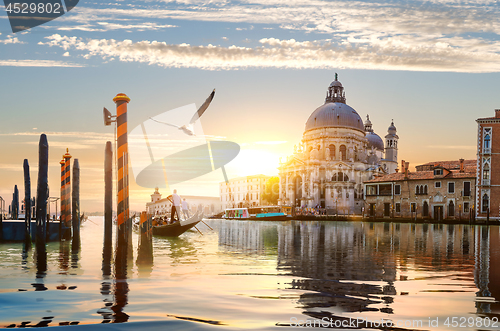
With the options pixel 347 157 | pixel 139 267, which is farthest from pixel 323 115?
pixel 139 267

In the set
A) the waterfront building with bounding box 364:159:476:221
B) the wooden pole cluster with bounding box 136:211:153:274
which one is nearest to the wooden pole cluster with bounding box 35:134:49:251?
the wooden pole cluster with bounding box 136:211:153:274

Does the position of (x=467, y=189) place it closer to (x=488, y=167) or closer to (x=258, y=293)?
(x=488, y=167)

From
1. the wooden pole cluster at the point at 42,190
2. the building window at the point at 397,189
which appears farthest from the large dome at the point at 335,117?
the wooden pole cluster at the point at 42,190

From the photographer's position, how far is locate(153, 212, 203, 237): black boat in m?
22.1

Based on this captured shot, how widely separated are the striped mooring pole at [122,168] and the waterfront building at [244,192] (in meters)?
92.9

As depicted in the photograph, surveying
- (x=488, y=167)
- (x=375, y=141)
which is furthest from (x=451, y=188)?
(x=375, y=141)

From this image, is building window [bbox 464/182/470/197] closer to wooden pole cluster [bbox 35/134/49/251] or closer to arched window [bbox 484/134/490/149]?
arched window [bbox 484/134/490/149]

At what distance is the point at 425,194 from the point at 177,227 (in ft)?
145

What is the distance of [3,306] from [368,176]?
86.9 meters

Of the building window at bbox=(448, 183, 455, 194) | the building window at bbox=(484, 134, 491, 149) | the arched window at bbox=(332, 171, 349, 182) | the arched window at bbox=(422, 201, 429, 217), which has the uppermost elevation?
the building window at bbox=(484, 134, 491, 149)

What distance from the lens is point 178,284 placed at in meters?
8.19

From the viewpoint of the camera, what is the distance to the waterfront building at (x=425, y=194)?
53.8 metres

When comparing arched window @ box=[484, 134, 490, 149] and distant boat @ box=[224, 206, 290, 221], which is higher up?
arched window @ box=[484, 134, 490, 149]

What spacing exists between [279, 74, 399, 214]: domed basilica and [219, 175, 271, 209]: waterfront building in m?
18.5
